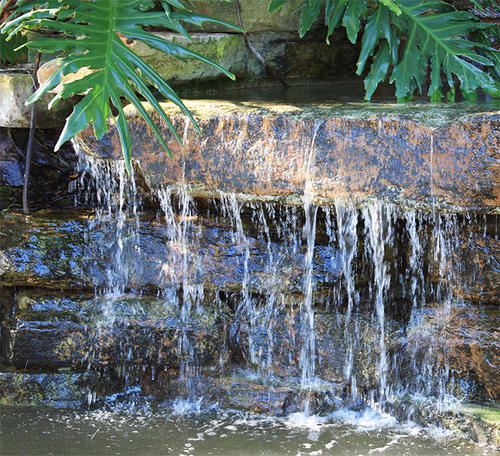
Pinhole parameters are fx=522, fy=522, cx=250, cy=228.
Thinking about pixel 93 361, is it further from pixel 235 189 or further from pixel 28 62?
pixel 28 62

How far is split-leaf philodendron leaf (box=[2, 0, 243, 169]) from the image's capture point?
2.34 m

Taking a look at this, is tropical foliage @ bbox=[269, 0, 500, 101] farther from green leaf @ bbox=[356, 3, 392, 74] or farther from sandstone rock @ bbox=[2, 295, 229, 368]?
sandstone rock @ bbox=[2, 295, 229, 368]

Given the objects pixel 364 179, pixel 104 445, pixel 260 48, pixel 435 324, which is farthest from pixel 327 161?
pixel 260 48

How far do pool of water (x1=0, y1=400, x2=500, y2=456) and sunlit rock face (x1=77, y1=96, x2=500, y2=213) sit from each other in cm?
115

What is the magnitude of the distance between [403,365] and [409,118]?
135 cm

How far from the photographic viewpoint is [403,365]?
290 cm

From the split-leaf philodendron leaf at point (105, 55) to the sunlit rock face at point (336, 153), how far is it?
0.30 meters

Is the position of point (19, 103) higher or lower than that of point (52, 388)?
higher

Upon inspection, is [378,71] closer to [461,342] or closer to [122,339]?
[461,342]

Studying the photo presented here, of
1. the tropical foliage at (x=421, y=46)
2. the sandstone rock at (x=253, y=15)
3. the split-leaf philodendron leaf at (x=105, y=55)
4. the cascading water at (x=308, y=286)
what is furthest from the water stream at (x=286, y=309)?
the sandstone rock at (x=253, y=15)

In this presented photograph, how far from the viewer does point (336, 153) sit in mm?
2623

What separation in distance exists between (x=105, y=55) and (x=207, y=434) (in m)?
1.94

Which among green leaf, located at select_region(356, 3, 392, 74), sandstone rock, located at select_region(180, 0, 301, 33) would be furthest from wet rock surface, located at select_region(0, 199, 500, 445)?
sandstone rock, located at select_region(180, 0, 301, 33)

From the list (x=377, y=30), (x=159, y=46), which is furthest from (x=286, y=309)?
(x=377, y=30)
